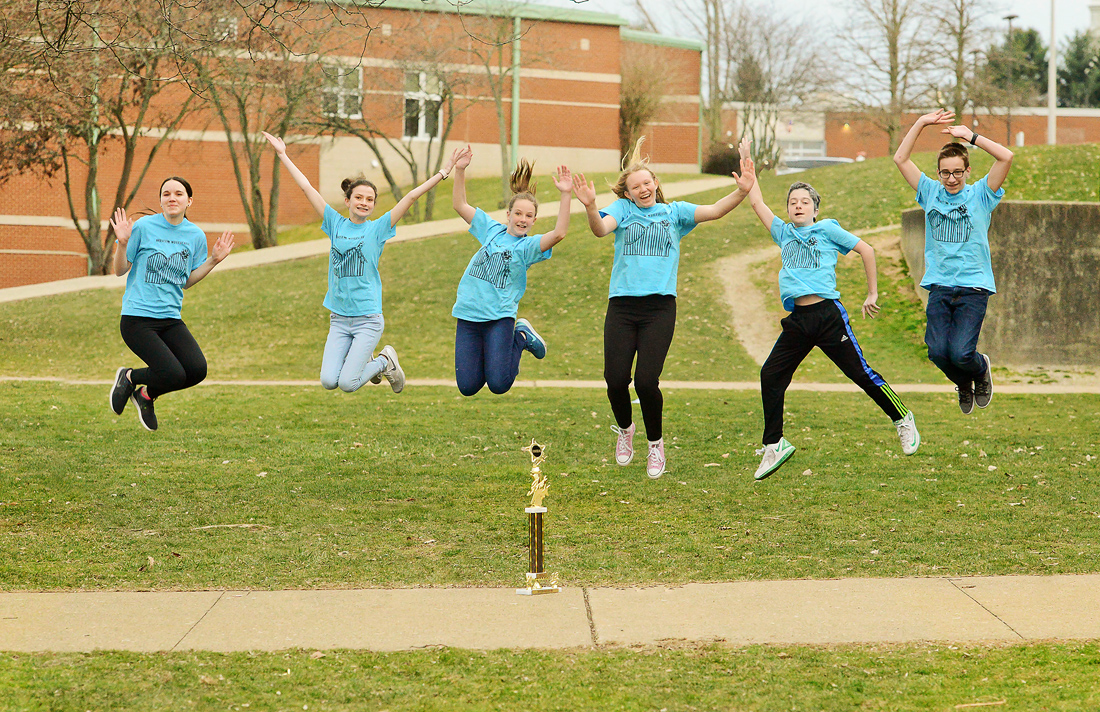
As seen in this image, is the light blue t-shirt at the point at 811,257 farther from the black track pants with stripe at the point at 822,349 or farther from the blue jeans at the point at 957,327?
the blue jeans at the point at 957,327

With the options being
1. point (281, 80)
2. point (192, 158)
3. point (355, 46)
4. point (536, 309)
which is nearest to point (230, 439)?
point (536, 309)

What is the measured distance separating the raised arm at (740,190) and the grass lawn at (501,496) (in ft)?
7.52

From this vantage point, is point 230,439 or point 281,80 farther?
point 281,80

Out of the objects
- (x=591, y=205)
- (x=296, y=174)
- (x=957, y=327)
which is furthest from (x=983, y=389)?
(x=296, y=174)

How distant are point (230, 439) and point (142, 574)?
549cm

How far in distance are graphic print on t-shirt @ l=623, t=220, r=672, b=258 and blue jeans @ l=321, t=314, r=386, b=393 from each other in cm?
197

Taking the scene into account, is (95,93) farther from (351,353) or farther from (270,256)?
(351,353)

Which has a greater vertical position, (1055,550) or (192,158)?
(192,158)

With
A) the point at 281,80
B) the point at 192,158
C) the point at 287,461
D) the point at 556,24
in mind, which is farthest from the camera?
the point at 556,24

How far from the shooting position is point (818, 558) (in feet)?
24.2

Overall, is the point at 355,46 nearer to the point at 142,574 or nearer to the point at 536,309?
the point at 536,309

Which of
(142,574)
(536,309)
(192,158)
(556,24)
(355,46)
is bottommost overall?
(142,574)

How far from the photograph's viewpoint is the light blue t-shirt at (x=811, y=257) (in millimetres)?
7934

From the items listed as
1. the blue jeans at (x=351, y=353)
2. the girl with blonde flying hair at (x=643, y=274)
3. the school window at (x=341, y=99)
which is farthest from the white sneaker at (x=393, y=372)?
the school window at (x=341, y=99)
